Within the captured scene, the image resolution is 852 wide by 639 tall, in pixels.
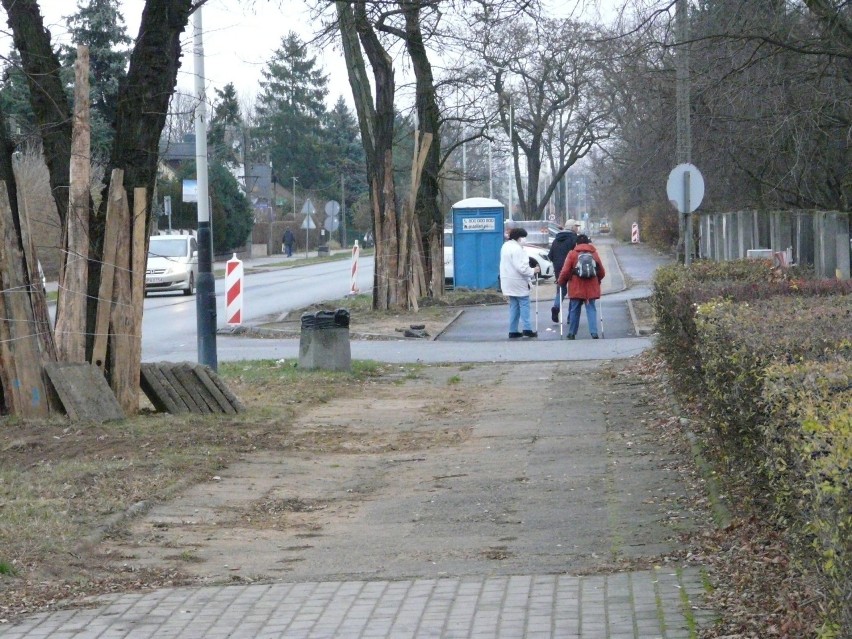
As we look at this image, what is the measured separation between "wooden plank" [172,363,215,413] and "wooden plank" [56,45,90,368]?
0.99 m

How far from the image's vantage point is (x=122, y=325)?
1092 cm

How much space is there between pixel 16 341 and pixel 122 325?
970 mm

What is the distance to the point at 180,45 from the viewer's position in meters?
11.3

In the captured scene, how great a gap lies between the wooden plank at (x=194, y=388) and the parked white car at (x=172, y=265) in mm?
22811

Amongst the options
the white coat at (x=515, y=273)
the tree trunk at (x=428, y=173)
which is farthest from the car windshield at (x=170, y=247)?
the white coat at (x=515, y=273)

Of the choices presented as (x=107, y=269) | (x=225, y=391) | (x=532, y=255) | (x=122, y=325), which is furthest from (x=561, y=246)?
(x=107, y=269)

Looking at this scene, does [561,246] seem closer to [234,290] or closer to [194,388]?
[234,290]

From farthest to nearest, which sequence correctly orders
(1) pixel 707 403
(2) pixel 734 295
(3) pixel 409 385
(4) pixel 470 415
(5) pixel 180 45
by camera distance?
(3) pixel 409 385
(4) pixel 470 415
(5) pixel 180 45
(2) pixel 734 295
(1) pixel 707 403

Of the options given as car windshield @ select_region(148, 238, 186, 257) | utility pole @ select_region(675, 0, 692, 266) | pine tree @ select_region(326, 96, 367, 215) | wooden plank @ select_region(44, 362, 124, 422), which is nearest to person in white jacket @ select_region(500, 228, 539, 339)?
utility pole @ select_region(675, 0, 692, 266)

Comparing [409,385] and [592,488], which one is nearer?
[592,488]

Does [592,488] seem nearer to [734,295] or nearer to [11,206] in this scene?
[734,295]

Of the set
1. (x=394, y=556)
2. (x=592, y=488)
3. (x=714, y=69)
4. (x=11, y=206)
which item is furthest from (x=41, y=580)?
(x=714, y=69)

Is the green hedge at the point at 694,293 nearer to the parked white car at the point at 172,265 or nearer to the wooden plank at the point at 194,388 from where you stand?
the wooden plank at the point at 194,388

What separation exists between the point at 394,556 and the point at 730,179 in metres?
27.5
